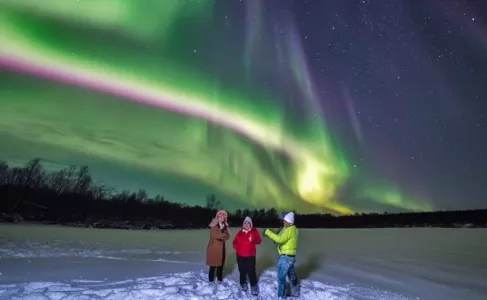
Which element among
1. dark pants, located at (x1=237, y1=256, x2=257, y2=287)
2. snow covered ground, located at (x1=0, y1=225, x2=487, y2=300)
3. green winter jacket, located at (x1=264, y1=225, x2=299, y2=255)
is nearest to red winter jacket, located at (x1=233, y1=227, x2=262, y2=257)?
dark pants, located at (x1=237, y1=256, x2=257, y2=287)

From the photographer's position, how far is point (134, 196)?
348 ft

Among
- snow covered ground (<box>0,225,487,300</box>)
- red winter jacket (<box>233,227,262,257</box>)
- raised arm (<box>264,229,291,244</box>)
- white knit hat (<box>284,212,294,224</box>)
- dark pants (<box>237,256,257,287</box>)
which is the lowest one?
snow covered ground (<box>0,225,487,300</box>)

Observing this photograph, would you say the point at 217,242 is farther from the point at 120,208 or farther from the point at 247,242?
the point at 120,208

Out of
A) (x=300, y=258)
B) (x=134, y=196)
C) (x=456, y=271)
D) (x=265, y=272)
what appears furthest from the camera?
(x=134, y=196)

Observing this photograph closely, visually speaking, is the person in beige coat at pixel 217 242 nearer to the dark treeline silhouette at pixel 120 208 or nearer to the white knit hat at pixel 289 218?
the white knit hat at pixel 289 218

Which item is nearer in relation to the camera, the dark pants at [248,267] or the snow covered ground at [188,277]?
the snow covered ground at [188,277]

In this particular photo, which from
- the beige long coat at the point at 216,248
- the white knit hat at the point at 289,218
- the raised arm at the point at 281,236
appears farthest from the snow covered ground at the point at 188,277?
the white knit hat at the point at 289,218

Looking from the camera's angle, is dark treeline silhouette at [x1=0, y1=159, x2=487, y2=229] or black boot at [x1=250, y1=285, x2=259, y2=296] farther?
dark treeline silhouette at [x1=0, y1=159, x2=487, y2=229]

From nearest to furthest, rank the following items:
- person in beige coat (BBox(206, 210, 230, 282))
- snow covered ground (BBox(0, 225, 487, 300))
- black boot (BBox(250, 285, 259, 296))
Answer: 1. snow covered ground (BBox(0, 225, 487, 300))
2. black boot (BBox(250, 285, 259, 296))
3. person in beige coat (BBox(206, 210, 230, 282))

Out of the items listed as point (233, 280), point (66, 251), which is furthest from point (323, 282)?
point (66, 251)

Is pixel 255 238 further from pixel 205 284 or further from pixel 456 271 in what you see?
pixel 456 271

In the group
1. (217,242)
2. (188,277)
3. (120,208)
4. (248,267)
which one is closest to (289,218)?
(248,267)

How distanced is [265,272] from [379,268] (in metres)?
5.91

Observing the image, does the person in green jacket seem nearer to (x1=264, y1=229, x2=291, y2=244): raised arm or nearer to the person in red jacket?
(x1=264, y1=229, x2=291, y2=244): raised arm
